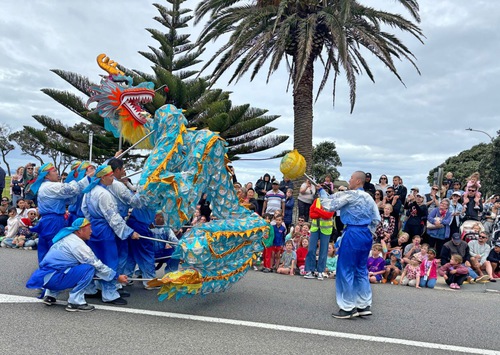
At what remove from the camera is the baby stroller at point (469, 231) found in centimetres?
862

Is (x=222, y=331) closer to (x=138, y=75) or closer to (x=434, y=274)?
(x=434, y=274)

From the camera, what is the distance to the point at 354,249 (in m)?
4.92

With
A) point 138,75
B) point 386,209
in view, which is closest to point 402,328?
point 386,209

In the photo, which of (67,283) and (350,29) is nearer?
(67,283)

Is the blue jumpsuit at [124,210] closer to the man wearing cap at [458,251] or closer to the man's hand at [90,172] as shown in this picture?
the man's hand at [90,172]

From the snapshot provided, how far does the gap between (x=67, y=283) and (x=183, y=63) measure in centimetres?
1695

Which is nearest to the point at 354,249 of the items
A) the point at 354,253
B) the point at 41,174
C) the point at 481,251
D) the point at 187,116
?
the point at 354,253

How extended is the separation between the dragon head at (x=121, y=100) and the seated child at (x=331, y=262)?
4192mm

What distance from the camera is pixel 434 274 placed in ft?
24.1

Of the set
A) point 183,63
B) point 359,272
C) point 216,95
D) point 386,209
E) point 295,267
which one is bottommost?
point 295,267

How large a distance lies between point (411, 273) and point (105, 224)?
17.2 feet

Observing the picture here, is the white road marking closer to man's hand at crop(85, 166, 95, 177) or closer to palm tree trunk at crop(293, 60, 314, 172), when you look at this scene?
man's hand at crop(85, 166, 95, 177)

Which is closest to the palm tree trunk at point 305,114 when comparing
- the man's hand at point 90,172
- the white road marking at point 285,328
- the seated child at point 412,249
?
the seated child at point 412,249

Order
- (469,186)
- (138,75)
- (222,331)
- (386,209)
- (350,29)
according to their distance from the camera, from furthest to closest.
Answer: (138,75) → (350,29) → (469,186) → (386,209) → (222,331)
